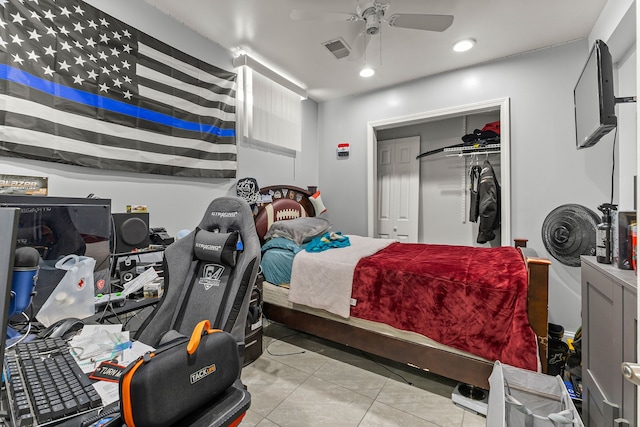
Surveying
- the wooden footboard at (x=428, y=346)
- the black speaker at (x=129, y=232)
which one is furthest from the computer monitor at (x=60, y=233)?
the wooden footboard at (x=428, y=346)

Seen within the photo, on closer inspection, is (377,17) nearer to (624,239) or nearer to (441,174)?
(624,239)

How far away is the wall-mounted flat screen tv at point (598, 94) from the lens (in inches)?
63.2

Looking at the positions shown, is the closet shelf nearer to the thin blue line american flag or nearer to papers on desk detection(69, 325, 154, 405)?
the thin blue line american flag

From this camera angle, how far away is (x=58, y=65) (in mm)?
1834

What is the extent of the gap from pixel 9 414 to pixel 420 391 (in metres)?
2.10

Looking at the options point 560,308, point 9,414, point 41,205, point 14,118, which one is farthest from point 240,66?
point 560,308

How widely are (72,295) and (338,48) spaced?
114 inches

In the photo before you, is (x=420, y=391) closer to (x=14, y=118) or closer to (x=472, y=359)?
(x=472, y=359)

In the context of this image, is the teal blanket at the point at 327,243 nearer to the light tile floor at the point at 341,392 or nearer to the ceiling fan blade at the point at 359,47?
the light tile floor at the point at 341,392

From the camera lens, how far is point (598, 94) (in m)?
1.66

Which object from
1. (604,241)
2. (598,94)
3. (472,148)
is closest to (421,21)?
(598,94)

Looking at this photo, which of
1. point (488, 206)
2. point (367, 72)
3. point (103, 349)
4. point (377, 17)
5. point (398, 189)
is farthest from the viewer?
point (398, 189)

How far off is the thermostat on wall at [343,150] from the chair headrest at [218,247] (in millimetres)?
3070

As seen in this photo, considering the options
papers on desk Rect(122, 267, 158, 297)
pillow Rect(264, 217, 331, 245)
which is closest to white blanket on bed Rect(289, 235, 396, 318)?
pillow Rect(264, 217, 331, 245)
